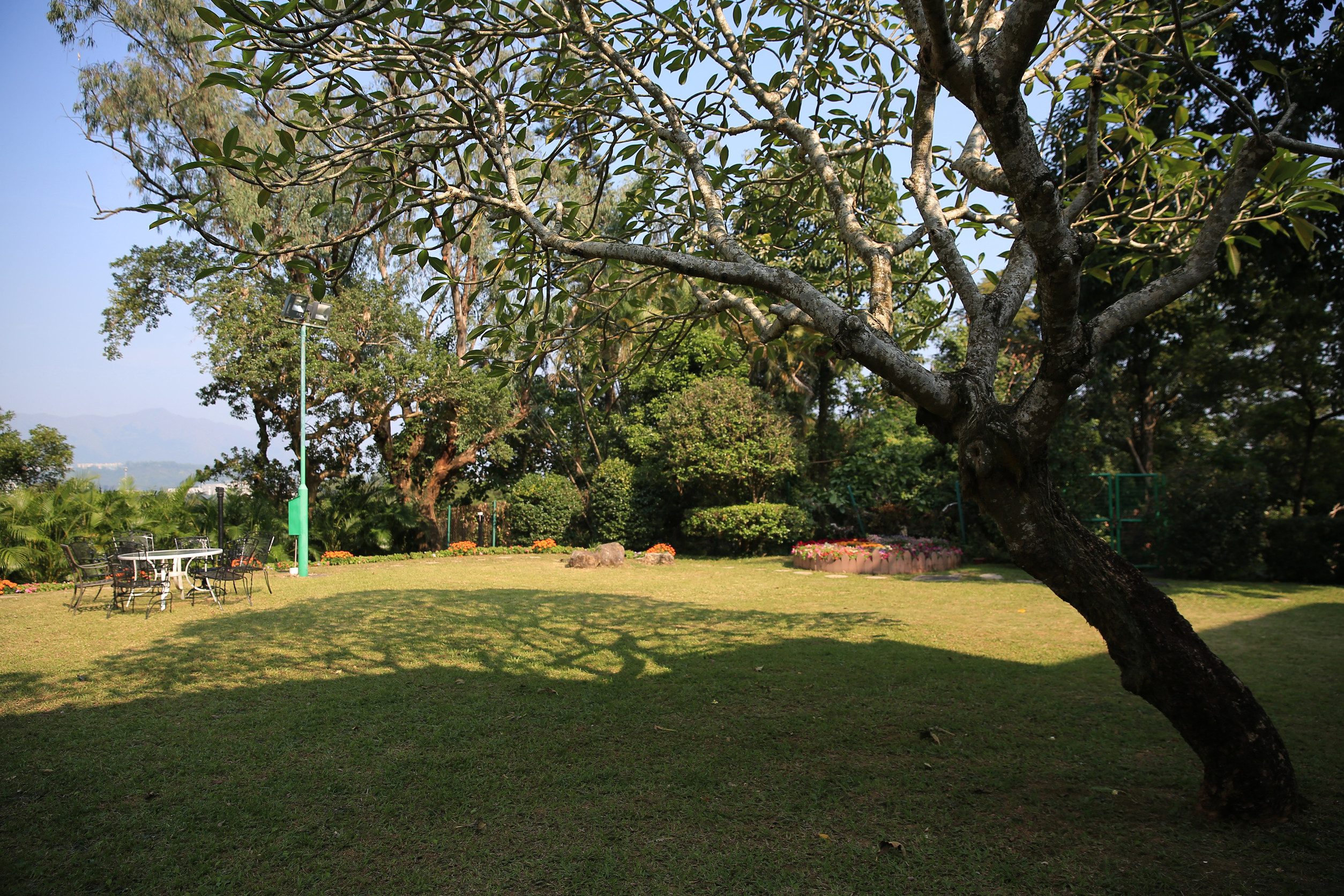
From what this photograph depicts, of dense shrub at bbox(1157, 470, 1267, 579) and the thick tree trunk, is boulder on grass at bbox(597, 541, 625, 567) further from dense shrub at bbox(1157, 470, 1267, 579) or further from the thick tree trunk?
the thick tree trunk

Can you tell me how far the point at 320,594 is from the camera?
33.8 feet

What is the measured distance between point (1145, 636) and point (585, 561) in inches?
467

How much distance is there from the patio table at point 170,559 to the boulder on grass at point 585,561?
6141 millimetres

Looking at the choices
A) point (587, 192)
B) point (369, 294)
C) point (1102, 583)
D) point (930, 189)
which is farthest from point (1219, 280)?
point (369, 294)

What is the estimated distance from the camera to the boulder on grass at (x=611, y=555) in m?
14.6

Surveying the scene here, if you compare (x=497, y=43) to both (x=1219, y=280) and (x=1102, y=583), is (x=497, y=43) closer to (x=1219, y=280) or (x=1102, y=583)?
(x=1102, y=583)

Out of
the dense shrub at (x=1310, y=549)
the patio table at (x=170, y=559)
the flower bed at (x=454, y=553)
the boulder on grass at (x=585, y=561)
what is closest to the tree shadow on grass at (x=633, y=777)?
the patio table at (x=170, y=559)

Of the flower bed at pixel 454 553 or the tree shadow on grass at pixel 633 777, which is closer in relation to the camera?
the tree shadow on grass at pixel 633 777

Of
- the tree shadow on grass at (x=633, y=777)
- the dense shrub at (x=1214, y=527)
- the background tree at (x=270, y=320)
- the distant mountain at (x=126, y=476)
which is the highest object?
the background tree at (x=270, y=320)

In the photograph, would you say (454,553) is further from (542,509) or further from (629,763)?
(629,763)

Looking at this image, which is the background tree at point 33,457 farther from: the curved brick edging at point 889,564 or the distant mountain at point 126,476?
the curved brick edging at point 889,564

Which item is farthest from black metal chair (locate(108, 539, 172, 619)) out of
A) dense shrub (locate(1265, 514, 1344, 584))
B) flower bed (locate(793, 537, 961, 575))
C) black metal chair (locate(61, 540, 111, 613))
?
dense shrub (locate(1265, 514, 1344, 584))

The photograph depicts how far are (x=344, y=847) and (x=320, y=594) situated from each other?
8150 mm

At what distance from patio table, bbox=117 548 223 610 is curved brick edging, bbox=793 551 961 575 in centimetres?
960
